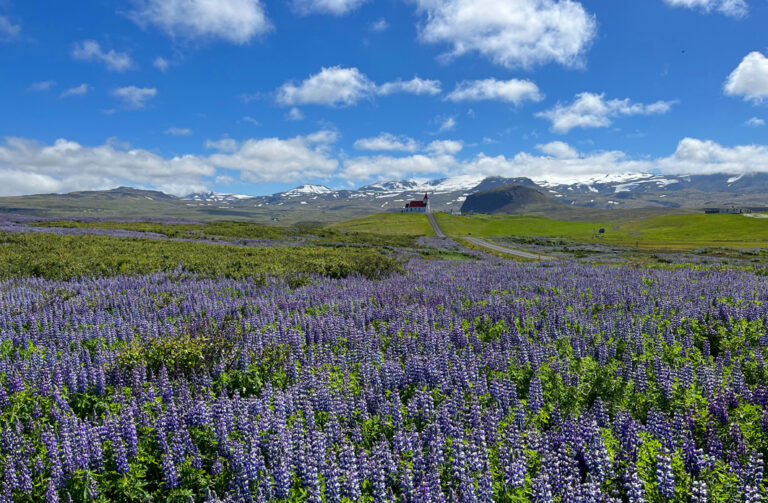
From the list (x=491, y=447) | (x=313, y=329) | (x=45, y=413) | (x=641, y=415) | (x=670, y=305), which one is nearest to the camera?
(x=491, y=447)

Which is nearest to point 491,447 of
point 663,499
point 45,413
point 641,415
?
point 663,499

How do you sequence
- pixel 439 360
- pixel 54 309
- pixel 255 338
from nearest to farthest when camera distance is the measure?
1. pixel 439 360
2. pixel 255 338
3. pixel 54 309

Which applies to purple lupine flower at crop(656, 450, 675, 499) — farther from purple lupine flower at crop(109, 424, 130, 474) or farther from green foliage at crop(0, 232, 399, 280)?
green foliage at crop(0, 232, 399, 280)

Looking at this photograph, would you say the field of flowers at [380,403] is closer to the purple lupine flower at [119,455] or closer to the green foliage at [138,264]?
the purple lupine flower at [119,455]

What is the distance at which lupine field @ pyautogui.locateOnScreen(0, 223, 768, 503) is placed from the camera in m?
4.23

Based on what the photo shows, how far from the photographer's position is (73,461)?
4.38 metres

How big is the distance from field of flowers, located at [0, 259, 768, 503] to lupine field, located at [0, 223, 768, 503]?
0.12 feet

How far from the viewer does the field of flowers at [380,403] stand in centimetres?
423

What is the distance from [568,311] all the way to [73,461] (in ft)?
35.7

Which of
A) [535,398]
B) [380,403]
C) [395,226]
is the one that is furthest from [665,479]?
[395,226]

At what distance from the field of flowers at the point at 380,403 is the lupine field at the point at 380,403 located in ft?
0.12

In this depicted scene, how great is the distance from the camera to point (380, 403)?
582 cm

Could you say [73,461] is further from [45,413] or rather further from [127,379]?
[127,379]

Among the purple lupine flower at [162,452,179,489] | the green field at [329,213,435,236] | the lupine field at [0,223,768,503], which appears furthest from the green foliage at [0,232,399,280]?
the green field at [329,213,435,236]
